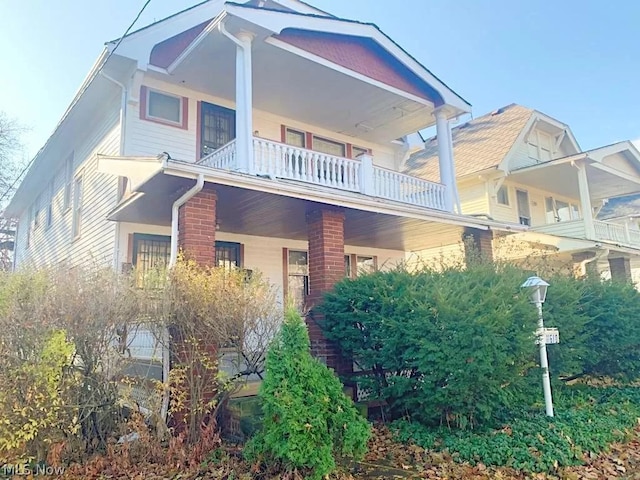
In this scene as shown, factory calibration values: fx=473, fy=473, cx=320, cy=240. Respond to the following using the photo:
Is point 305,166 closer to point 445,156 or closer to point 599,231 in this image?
point 445,156

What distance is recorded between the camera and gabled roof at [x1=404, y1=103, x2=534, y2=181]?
17842 millimetres

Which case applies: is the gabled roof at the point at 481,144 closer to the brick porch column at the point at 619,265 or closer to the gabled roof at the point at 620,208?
the brick porch column at the point at 619,265

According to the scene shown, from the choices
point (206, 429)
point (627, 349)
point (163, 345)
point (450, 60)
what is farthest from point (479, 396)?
point (450, 60)

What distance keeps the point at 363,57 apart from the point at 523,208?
1132 centimetres

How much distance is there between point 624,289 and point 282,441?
8893 mm

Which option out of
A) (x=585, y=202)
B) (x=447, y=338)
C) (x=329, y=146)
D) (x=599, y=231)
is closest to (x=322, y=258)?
(x=447, y=338)

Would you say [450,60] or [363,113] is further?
[450,60]

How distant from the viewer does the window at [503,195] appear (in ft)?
59.6

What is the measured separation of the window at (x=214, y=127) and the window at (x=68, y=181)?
5097 mm

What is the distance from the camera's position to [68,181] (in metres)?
13.6

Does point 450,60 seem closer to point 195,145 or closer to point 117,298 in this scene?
point 195,145

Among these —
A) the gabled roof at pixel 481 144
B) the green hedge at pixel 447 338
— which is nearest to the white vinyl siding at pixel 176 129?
the green hedge at pixel 447 338

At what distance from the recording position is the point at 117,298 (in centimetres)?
531

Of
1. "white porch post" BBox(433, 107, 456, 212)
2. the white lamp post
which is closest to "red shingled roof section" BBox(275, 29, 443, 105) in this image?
"white porch post" BBox(433, 107, 456, 212)
